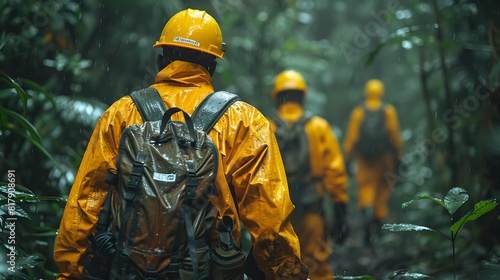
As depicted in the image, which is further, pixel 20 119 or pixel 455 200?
pixel 20 119

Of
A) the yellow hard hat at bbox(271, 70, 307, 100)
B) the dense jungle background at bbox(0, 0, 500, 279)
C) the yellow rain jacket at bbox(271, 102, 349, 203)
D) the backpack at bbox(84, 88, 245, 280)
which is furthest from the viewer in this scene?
the yellow hard hat at bbox(271, 70, 307, 100)

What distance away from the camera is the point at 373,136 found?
38.5 ft

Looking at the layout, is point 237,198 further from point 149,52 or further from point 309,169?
point 149,52

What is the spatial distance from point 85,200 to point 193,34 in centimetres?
112

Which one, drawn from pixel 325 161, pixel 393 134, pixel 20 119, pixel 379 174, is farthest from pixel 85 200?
pixel 393 134

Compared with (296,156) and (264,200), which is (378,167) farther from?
(264,200)

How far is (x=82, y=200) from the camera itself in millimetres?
3141

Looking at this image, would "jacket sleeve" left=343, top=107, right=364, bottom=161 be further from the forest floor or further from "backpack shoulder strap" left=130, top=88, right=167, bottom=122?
"backpack shoulder strap" left=130, top=88, right=167, bottom=122

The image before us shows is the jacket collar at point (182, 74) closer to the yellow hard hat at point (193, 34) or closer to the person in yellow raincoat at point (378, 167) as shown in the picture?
the yellow hard hat at point (193, 34)

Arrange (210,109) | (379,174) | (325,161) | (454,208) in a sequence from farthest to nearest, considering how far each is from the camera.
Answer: (379,174) < (325,161) < (454,208) < (210,109)

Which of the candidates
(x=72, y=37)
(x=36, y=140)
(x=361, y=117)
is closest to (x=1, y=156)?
(x=36, y=140)

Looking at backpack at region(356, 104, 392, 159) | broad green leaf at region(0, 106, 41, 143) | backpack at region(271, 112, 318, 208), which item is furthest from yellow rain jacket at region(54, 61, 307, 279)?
backpack at region(356, 104, 392, 159)

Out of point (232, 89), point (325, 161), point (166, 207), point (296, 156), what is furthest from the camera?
point (232, 89)

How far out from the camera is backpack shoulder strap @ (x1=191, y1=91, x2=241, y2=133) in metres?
3.18
